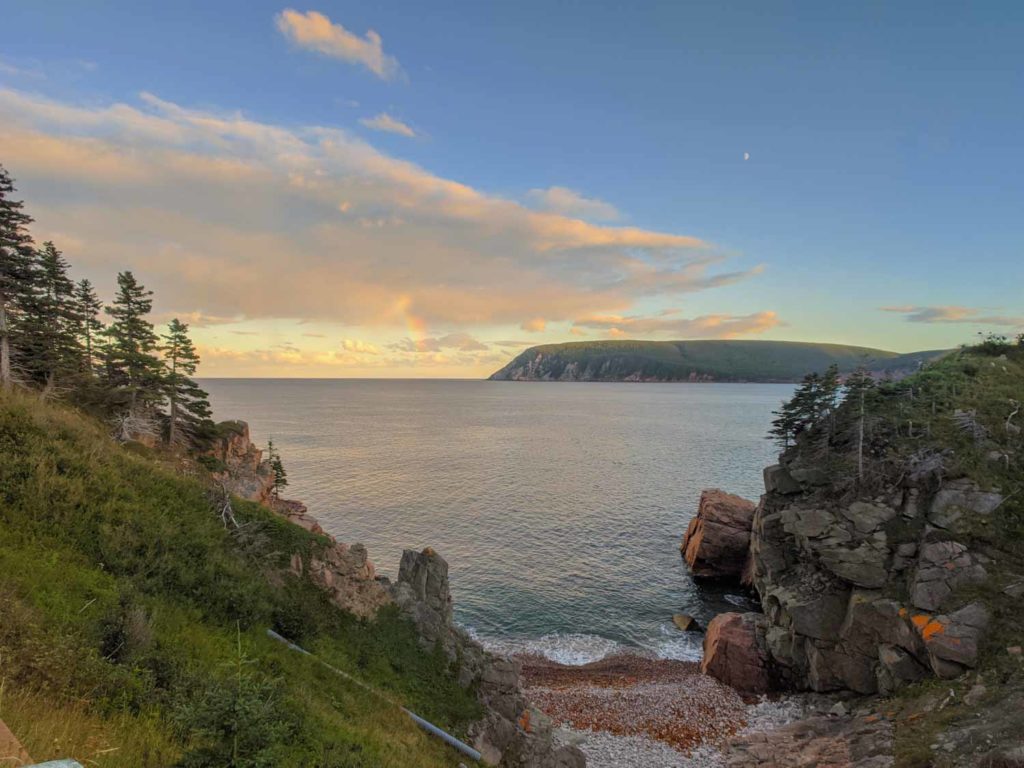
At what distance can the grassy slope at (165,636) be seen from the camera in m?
7.00

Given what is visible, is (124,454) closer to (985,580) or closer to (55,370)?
(55,370)

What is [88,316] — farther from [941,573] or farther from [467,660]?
[941,573]

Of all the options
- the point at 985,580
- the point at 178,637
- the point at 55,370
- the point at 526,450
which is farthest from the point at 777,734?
the point at 526,450

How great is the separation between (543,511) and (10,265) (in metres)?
52.7

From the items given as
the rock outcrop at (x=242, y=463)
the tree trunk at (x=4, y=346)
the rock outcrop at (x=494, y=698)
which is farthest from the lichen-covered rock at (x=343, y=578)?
the rock outcrop at (x=242, y=463)

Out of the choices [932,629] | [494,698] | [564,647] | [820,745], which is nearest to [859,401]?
[932,629]

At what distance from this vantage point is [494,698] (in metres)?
19.4

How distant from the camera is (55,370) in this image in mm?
31641

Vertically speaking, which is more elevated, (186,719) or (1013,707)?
(186,719)

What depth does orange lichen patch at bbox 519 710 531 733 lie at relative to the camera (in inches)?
749

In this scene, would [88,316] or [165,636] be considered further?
[88,316]

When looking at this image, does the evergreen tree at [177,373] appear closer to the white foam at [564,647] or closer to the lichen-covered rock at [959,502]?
the white foam at [564,647]

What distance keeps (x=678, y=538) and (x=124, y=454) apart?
Result: 2038 inches

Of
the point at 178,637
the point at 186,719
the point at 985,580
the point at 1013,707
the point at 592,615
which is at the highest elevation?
the point at 186,719
